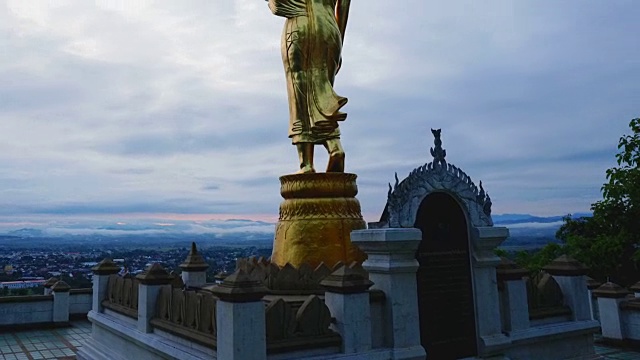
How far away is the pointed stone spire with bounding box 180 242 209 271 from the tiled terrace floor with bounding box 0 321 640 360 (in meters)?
2.66

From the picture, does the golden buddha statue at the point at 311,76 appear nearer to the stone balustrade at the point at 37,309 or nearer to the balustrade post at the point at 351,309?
the balustrade post at the point at 351,309

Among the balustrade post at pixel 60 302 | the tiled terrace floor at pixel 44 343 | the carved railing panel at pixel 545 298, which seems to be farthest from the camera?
the balustrade post at pixel 60 302

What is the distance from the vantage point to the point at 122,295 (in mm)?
8523

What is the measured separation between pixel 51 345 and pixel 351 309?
8670 millimetres

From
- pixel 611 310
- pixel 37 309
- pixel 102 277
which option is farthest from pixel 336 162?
pixel 37 309

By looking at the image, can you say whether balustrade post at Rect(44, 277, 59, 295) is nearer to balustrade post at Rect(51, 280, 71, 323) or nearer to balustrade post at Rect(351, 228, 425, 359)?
balustrade post at Rect(51, 280, 71, 323)

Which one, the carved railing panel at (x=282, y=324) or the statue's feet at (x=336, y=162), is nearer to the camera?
the carved railing panel at (x=282, y=324)

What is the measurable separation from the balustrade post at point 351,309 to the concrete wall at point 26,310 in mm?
11087

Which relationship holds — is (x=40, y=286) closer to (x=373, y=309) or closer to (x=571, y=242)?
(x=373, y=309)

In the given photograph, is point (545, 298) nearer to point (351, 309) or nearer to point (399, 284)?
point (399, 284)

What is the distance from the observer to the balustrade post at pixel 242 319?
185 inches

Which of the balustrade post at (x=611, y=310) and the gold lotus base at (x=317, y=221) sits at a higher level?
the gold lotus base at (x=317, y=221)

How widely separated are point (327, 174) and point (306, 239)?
1.12 meters

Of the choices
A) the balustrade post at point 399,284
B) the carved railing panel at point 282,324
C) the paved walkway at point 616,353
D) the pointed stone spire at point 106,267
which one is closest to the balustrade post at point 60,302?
the pointed stone spire at point 106,267
